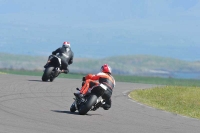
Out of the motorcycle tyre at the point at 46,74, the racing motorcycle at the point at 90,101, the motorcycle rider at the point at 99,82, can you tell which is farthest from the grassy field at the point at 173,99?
the motorcycle tyre at the point at 46,74

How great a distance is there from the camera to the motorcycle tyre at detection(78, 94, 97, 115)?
73.9 ft

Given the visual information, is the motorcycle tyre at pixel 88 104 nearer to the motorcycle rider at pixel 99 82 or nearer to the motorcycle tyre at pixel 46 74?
the motorcycle rider at pixel 99 82

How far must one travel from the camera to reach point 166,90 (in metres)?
36.0

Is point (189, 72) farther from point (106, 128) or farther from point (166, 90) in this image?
point (106, 128)

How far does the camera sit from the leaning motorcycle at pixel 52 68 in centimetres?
3784

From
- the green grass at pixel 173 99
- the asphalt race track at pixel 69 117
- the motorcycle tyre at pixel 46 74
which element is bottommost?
the asphalt race track at pixel 69 117

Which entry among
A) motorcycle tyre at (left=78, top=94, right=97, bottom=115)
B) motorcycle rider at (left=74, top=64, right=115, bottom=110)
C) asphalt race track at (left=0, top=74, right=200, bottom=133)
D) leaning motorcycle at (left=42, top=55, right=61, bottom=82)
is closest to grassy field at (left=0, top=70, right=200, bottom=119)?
asphalt race track at (left=0, top=74, right=200, bottom=133)

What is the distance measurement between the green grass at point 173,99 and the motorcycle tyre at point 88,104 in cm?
373

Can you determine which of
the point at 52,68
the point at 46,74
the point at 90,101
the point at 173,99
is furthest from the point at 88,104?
the point at 52,68

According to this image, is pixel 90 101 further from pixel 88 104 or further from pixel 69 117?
pixel 69 117

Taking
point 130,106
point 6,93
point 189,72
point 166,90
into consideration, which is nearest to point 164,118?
point 130,106

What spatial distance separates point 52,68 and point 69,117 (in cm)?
1657

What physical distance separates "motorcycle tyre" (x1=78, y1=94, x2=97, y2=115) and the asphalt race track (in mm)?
185

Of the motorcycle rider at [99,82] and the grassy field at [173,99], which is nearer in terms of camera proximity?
the motorcycle rider at [99,82]
